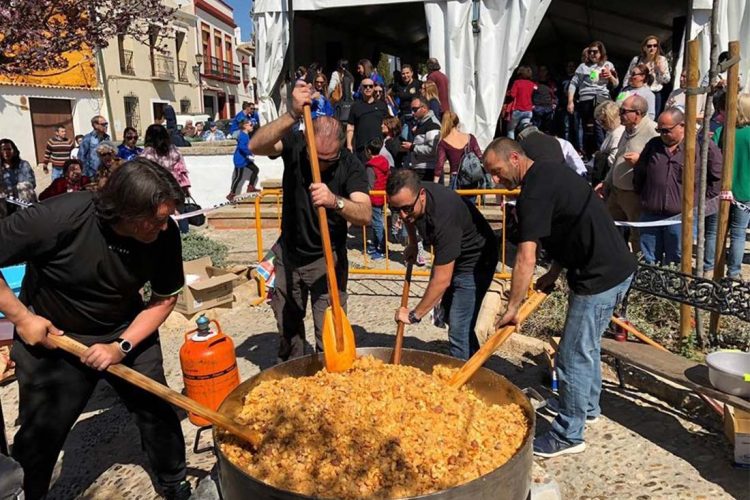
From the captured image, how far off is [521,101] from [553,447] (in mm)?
7313

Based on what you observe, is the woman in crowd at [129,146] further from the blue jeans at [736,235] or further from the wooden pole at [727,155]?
the blue jeans at [736,235]

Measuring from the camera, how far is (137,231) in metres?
2.65

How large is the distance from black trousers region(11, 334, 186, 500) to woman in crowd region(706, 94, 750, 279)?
524 cm

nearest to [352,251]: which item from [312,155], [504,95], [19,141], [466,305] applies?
[504,95]

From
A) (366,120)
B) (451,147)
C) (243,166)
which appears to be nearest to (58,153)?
(243,166)

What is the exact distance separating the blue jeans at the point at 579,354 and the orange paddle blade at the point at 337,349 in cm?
129

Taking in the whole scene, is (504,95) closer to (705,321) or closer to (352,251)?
(352,251)

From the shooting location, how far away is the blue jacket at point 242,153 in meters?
10.7

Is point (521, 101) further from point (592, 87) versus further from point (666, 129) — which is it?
point (666, 129)

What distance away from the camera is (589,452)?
12.3 feet

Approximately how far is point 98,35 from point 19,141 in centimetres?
2250

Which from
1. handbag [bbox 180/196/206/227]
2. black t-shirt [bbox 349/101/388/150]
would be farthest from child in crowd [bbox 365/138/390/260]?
handbag [bbox 180/196/206/227]

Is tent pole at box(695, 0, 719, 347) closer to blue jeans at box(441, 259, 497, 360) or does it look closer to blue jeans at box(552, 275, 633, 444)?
blue jeans at box(552, 275, 633, 444)

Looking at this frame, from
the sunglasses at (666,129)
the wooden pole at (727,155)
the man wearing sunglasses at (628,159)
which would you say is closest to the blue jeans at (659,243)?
the man wearing sunglasses at (628,159)
